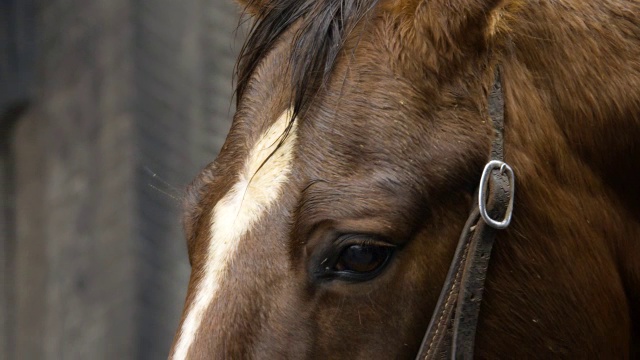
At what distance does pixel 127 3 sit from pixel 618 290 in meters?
3.31

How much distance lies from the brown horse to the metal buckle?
29 millimetres

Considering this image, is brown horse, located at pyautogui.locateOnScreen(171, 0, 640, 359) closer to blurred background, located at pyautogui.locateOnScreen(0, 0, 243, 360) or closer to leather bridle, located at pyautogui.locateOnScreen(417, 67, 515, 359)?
leather bridle, located at pyautogui.locateOnScreen(417, 67, 515, 359)

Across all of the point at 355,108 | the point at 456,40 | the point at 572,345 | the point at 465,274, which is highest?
the point at 456,40

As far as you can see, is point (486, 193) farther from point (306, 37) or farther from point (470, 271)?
point (306, 37)


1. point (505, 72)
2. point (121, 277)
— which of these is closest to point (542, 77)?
point (505, 72)

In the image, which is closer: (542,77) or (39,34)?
(542,77)

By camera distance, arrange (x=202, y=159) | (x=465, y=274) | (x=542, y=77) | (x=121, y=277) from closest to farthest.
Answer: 1. (x=465, y=274)
2. (x=542, y=77)
3. (x=121, y=277)
4. (x=202, y=159)

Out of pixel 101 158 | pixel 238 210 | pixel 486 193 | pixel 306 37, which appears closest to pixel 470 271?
pixel 486 193

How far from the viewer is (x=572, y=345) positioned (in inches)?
74.4

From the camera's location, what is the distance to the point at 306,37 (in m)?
2.03

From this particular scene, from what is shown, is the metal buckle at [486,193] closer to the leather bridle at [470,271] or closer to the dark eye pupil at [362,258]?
the leather bridle at [470,271]

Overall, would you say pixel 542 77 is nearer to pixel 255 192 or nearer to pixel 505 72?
pixel 505 72

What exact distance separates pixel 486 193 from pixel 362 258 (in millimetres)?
257

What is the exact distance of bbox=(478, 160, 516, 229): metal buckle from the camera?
71.0 inches
